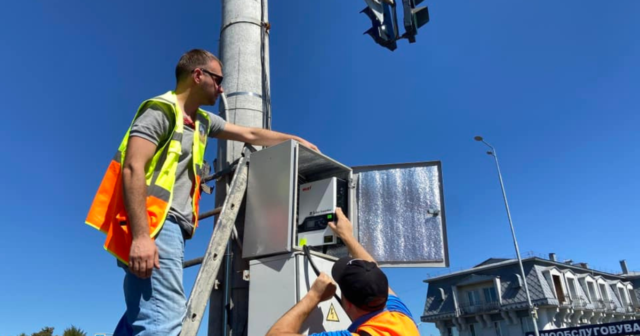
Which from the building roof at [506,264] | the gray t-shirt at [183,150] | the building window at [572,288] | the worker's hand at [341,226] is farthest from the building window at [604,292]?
the gray t-shirt at [183,150]

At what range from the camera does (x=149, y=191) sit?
1796 mm

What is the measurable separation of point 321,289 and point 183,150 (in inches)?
39.6

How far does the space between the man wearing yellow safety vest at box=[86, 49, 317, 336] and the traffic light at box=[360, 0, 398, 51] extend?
14.5 feet

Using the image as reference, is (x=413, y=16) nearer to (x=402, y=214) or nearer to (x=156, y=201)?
(x=402, y=214)

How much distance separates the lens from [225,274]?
285 centimetres

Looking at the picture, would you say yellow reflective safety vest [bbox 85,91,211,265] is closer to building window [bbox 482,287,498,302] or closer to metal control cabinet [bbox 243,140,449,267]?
metal control cabinet [bbox 243,140,449,267]

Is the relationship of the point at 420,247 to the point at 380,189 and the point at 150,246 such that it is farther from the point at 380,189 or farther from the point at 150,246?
the point at 150,246

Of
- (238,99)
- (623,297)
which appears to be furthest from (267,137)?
(623,297)

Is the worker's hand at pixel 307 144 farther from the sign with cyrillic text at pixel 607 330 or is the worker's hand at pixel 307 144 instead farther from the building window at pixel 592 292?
the building window at pixel 592 292

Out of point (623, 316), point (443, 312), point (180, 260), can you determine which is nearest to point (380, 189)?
point (180, 260)

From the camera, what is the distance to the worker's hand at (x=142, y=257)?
1.54 meters

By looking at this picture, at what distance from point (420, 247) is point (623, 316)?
46687 mm

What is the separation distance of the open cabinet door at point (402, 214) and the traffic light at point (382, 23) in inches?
130

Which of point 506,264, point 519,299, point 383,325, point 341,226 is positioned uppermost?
point 506,264
